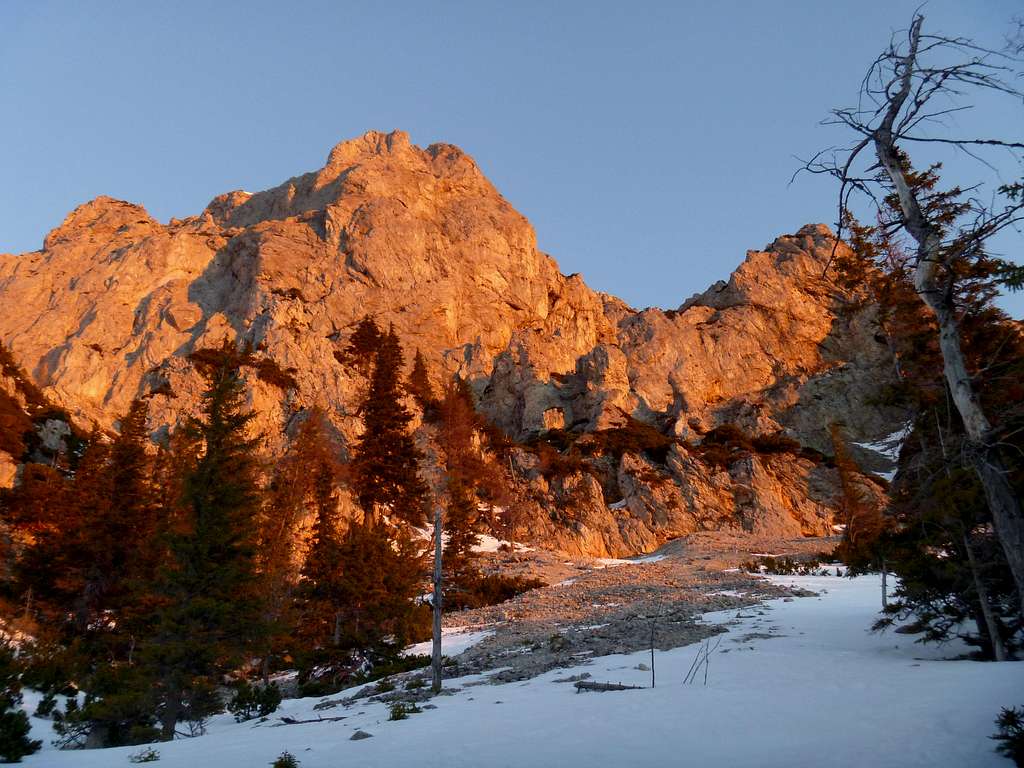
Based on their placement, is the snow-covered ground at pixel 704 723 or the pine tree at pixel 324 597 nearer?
the snow-covered ground at pixel 704 723

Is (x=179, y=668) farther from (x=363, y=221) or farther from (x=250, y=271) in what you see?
(x=363, y=221)

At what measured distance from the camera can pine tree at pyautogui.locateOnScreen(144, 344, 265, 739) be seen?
17.5m

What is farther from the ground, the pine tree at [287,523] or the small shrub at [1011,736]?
the pine tree at [287,523]

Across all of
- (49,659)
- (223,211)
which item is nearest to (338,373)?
(49,659)

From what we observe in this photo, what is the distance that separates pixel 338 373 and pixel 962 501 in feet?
186

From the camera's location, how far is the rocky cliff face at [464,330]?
58.5 meters

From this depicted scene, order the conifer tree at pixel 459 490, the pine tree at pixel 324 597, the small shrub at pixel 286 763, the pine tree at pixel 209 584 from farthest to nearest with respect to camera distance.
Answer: the conifer tree at pixel 459 490
the pine tree at pixel 324 597
the pine tree at pixel 209 584
the small shrub at pixel 286 763

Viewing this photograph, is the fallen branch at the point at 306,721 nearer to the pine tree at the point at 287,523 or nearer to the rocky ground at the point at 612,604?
the rocky ground at the point at 612,604

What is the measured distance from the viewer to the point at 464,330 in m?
83.4

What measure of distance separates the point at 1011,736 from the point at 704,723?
350 cm

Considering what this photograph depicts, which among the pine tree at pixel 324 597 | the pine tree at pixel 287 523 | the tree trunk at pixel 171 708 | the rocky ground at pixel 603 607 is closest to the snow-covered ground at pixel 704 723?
the rocky ground at pixel 603 607

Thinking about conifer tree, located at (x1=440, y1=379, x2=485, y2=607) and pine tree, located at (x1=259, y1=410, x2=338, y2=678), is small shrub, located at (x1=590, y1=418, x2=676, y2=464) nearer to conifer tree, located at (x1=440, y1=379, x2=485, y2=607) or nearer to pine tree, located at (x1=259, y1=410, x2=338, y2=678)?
conifer tree, located at (x1=440, y1=379, x2=485, y2=607)

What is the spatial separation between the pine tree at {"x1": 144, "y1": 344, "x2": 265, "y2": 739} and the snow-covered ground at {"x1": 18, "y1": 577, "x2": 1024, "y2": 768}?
5.16 m

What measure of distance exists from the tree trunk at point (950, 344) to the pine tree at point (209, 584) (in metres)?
18.8
